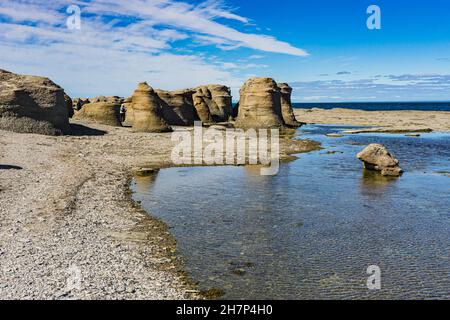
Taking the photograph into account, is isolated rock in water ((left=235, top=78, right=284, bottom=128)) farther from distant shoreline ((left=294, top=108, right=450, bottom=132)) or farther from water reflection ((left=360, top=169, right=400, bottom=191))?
water reflection ((left=360, top=169, right=400, bottom=191))

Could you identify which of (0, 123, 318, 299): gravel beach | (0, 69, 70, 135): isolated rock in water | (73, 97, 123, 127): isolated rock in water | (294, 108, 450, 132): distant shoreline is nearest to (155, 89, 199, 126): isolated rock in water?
(73, 97, 123, 127): isolated rock in water

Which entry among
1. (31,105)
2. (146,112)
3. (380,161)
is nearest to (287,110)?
(146,112)

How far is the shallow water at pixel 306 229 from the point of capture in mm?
11961

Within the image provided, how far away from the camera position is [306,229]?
16.9 m

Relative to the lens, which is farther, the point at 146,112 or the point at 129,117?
the point at 129,117

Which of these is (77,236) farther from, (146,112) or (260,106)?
(260,106)

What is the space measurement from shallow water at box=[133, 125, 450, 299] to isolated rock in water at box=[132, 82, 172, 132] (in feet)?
66.4

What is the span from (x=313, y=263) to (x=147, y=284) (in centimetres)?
554

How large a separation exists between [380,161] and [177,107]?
41.2 m

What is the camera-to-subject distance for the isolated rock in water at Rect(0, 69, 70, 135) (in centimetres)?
3753

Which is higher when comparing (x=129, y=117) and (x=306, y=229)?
(x=129, y=117)

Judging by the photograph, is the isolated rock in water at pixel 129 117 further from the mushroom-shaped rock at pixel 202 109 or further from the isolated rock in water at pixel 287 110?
the isolated rock in water at pixel 287 110

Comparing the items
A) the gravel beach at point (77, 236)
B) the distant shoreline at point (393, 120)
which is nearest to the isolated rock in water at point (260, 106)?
the distant shoreline at point (393, 120)
